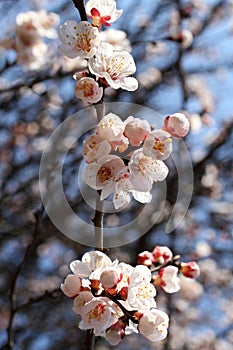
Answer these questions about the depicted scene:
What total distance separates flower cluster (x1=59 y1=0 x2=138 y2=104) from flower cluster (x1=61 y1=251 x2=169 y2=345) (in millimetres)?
245

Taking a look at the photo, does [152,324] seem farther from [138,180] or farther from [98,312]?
[138,180]

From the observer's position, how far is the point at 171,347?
2701 millimetres

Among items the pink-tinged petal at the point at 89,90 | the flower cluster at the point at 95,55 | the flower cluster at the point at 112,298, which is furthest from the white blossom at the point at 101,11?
the flower cluster at the point at 112,298

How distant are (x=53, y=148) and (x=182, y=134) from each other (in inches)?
57.3

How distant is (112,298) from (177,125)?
273mm

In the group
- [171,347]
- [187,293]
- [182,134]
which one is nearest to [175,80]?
[187,293]

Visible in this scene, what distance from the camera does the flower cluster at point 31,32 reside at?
3.62 feet

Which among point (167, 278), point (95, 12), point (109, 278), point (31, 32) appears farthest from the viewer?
point (31, 32)

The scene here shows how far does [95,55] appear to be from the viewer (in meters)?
0.81

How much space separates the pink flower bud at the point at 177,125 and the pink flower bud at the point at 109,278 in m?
0.23

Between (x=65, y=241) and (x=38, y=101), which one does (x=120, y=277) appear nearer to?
(x=65, y=241)

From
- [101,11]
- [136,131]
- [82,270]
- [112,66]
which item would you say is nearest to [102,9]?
[101,11]

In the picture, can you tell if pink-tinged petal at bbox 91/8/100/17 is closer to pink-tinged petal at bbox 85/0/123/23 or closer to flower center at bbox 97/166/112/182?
pink-tinged petal at bbox 85/0/123/23

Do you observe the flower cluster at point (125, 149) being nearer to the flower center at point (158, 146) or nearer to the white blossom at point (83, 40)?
the flower center at point (158, 146)
